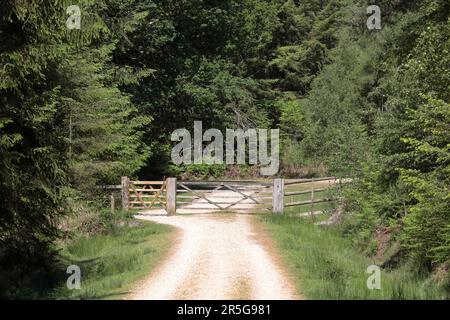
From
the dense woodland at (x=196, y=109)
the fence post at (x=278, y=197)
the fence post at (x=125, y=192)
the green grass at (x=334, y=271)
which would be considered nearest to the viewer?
the green grass at (x=334, y=271)

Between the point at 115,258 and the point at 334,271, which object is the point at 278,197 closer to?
the point at 115,258

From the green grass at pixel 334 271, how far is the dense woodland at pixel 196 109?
74 cm

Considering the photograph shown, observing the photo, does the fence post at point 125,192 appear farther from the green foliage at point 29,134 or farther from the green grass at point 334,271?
the green foliage at point 29,134

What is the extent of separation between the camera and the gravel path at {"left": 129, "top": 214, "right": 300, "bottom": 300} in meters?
10.1

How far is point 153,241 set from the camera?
16469mm

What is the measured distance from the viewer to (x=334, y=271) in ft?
38.1

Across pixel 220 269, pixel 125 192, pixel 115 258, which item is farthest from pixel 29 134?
pixel 125 192

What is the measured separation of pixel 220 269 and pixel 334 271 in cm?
269

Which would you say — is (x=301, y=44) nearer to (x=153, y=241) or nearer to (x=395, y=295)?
(x=153, y=241)

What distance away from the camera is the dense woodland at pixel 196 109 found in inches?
419

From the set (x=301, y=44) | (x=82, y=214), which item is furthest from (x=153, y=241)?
(x=301, y=44)

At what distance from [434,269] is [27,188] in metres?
9.68

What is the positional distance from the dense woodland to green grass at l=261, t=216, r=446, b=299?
29.3 inches

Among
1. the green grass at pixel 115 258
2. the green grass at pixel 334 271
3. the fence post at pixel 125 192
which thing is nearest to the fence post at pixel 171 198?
the fence post at pixel 125 192
